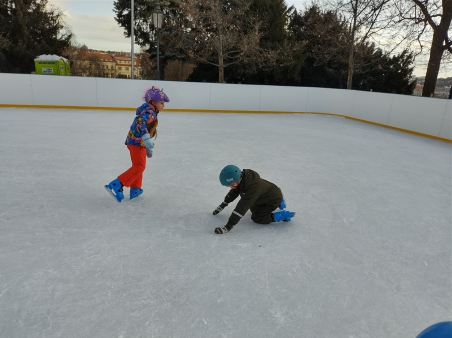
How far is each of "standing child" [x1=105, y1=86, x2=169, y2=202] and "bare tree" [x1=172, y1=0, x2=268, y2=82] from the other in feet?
41.3

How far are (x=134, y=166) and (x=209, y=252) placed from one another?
1.25 m

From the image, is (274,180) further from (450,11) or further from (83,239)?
(450,11)

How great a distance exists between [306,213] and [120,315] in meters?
2.05

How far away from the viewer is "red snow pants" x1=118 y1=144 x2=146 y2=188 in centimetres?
313

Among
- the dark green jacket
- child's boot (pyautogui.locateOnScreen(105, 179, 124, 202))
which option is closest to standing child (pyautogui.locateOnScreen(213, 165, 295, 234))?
the dark green jacket

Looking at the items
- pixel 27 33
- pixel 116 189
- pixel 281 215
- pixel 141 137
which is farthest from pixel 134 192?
Result: pixel 27 33

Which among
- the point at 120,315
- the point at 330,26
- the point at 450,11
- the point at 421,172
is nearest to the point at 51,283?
the point at 120,315

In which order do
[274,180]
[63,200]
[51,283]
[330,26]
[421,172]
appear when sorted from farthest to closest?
[330,26], [421,172], [274,180], [63,200], [51,283]

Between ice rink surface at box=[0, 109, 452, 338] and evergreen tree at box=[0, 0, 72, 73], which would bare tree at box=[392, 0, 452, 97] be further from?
evergreen tree at box=[0, 0, 72, 73]

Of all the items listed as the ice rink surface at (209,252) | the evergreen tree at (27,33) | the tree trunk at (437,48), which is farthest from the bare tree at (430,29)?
the evergreen tree at (27,33)

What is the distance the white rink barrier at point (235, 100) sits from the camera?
29.6 feet

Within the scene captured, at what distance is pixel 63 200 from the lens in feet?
10.6

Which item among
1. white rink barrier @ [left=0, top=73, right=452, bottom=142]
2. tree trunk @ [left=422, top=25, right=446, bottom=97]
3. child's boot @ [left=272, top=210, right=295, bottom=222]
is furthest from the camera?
tree trunk @ [left=422, top=25, right=446, bottom=97]

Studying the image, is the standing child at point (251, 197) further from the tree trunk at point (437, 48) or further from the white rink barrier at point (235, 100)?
the tree trunk at point (437, 48)
